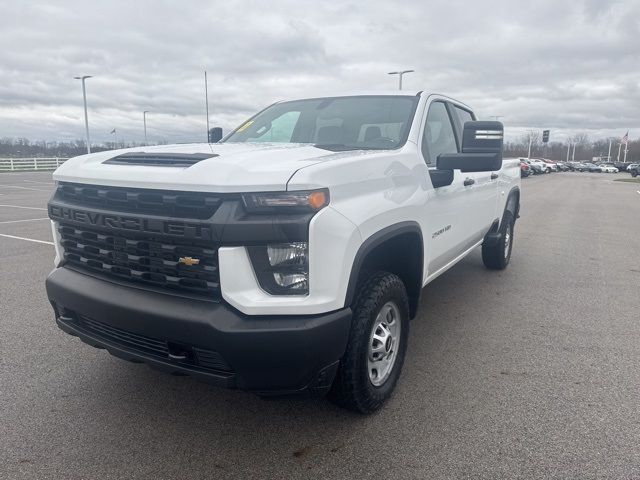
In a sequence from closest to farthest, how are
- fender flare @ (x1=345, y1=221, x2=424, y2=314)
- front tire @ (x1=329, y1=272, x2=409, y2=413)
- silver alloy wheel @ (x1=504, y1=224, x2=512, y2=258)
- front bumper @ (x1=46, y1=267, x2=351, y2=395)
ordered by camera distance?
1. front bumper @ (x1=46, y1=267, x2=351, y2=395)
2. fender flare @ (x1=345, y1=221, x2=424, y2=314)
3. front tire @ (x1=329, y1=272, x2=409, y2=413)
4. silver alloy wheel @ (x1=504, y1=224, x2=512, y2=258)

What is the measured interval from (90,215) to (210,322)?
984 mm

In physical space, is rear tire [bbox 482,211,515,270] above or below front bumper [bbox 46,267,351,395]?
below

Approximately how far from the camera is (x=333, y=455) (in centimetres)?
263

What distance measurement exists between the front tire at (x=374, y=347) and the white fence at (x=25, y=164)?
4033cm

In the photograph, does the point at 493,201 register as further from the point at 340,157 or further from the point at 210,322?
the point at 210,322

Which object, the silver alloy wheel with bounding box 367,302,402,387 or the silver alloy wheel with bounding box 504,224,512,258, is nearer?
the silver alloy wheel with bounding box 367,302,402,387

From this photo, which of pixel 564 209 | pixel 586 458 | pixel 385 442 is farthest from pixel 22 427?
pixel 564 209

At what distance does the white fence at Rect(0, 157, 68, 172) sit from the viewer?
37344 mm

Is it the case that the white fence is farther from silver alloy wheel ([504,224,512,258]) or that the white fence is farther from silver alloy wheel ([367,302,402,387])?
silver alloy wheel ([367,302,402,387])

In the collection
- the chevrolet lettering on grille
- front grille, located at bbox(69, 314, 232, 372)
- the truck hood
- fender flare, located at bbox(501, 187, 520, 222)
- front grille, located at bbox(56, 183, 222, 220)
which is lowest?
front grille, located at bbox(69, 314, 232, 372)

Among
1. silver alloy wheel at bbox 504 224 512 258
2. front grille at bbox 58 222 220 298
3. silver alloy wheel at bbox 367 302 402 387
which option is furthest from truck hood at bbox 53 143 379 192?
silver alloy wheel at bbox 504 224 512 258

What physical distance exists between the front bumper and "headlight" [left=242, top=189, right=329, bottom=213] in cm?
48

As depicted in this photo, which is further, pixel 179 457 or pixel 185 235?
pixel 179 457

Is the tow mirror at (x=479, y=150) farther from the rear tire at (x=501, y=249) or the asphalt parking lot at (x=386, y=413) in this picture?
the rear tire at (x=501, y=249)
